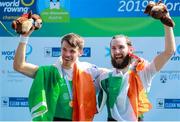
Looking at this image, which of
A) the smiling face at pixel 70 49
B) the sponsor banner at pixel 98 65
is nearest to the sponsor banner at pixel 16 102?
the sponsor banner at pixel 98 65

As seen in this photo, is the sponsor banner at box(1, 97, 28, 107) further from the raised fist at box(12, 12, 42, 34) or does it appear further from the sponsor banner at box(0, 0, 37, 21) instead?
the raised fist at box(12, 12, 42, 34)

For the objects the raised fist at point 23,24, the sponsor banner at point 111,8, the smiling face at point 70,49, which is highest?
the sponsor banner at point 111,8

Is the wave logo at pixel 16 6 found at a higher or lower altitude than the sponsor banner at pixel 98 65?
higher

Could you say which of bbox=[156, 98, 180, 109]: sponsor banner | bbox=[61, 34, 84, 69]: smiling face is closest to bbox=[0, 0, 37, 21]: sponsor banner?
bbox=[156, 98, 180, 109]: sponsor banner

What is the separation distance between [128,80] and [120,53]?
0.18m

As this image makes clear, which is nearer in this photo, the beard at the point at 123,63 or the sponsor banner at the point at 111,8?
the beard at the point at 123,63

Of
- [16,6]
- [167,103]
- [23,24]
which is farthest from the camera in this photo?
[16,6]

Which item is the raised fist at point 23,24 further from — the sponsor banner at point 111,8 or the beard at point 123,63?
the sponsor banner at point 111,8

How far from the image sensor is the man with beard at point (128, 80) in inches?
141

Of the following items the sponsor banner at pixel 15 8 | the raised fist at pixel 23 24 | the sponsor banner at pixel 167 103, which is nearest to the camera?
the raised fist at pixel 23 24

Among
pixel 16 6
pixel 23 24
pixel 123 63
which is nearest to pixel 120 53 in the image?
pixel 123 63

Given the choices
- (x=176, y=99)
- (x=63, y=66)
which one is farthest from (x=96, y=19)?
(x=63, y=66)

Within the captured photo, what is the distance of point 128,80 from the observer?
11.9 ft

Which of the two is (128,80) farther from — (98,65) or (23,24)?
(98,65)
